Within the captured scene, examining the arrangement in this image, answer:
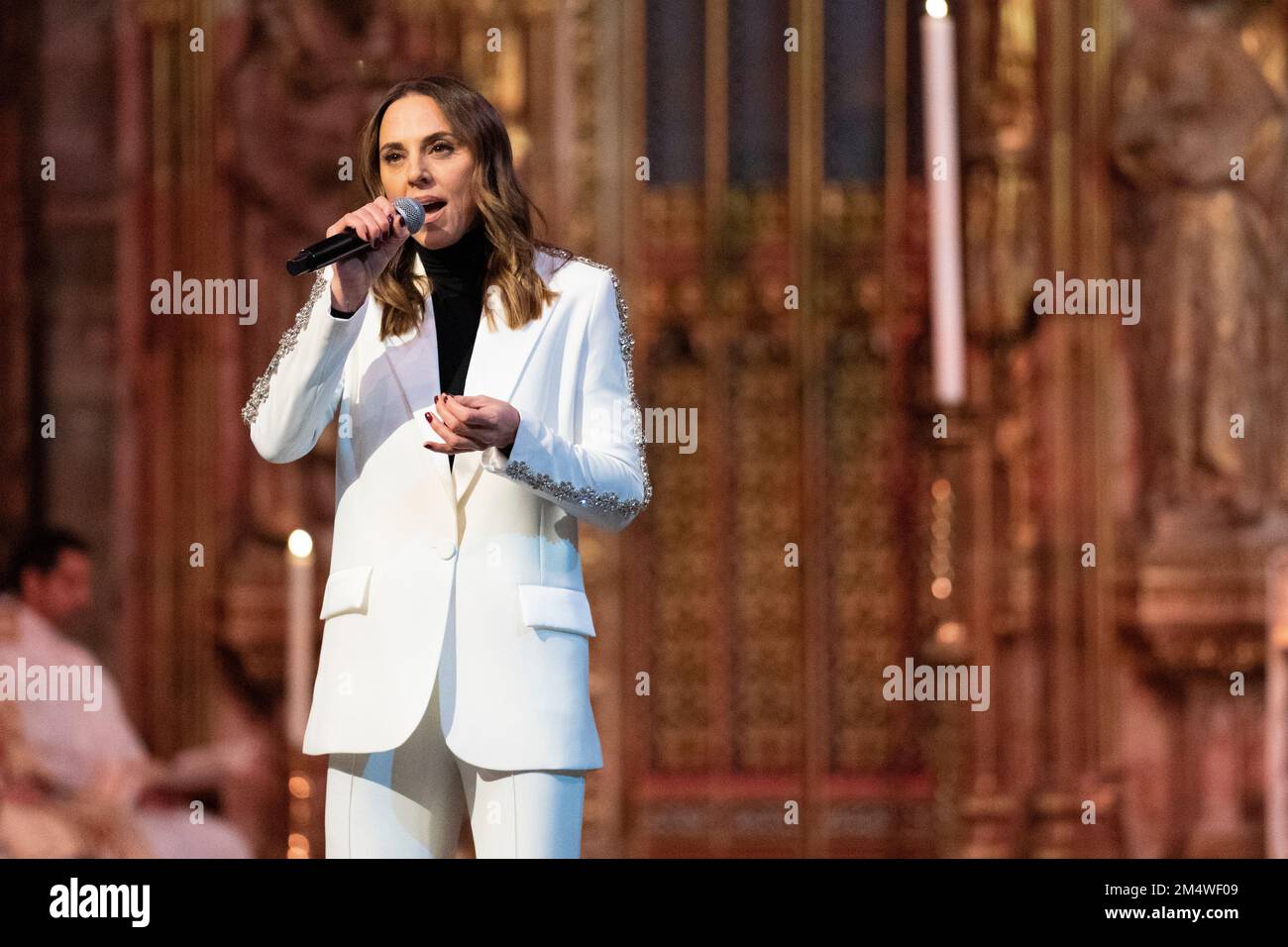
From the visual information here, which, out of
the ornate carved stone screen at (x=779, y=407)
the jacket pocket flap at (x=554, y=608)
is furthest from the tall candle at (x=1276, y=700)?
the jacket pocket flap at (x=554, y=608)

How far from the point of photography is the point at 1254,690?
5.82 meters

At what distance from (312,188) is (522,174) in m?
0.62

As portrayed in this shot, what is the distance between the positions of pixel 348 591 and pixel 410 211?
17.8 inches

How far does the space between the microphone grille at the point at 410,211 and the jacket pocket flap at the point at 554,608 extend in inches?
17.4

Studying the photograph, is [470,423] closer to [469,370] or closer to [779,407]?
[469,370]

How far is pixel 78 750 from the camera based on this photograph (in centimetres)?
544

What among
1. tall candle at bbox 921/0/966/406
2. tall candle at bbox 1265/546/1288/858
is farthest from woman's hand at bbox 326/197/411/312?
tall candle at bbox 1265/546/1288/858

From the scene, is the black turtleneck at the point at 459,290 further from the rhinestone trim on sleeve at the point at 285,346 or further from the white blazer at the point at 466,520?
the rhinestone trim on sleeve at the point at 285,346

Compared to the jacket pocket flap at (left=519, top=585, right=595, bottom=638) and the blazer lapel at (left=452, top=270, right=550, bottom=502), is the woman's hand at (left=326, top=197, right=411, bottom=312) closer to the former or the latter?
the blazer lapel at (left=452, top=270, right=550, bottom=502)

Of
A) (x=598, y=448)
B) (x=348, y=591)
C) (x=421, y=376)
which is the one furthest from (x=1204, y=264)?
(x=348, y=591)

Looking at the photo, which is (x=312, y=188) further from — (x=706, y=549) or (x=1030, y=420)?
(x=1030, y=420)

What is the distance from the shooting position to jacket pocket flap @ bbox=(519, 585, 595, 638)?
233cm

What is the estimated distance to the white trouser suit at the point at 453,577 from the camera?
2.30 meters
